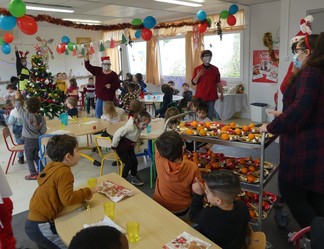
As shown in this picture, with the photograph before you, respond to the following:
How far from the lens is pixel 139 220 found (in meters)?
1.71

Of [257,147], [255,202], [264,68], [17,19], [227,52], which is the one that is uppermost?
[17,19]

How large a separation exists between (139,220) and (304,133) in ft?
3.99

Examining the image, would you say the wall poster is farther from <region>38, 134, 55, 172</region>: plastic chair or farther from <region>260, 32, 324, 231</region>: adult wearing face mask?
<region>38, 134, 55, 172</region>: plastic chair

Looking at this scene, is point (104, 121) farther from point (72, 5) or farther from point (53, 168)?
point (72, 5)

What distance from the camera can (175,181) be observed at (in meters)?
2.13

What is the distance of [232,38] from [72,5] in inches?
168

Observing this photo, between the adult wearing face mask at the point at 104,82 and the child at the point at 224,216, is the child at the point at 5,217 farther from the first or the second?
the adult wearing face mask at the point at 104,82

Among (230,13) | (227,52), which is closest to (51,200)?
(230,13)

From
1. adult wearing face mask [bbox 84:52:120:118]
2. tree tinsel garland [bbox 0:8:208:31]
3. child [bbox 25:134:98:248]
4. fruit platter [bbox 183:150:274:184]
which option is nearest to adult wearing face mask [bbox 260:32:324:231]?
fruit platter [bbox 183:150:274:184]

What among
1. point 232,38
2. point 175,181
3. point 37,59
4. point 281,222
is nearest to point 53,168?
point 175,181

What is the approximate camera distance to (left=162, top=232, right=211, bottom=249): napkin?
1.46 metres

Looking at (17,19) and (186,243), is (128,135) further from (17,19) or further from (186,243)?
(17,19)

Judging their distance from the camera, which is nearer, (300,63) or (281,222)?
(300,63)

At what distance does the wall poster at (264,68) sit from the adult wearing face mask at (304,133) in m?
5.57
